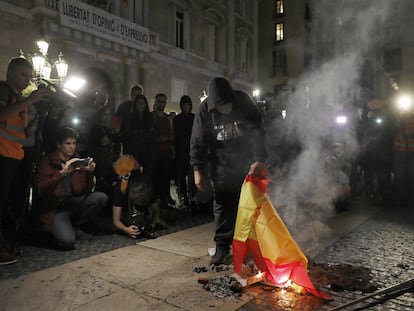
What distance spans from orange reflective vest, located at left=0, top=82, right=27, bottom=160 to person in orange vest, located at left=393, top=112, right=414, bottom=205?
6.76 m

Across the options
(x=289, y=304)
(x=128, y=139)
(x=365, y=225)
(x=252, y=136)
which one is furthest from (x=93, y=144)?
(x=365, y=225)

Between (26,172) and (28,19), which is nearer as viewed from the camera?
(26,172)

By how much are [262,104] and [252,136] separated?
4.82 metres

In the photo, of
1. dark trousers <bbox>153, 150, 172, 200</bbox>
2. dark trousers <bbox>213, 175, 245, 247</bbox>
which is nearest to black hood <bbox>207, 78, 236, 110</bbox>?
dark trousers <bbox>213, 175, 245, 247</bbox>

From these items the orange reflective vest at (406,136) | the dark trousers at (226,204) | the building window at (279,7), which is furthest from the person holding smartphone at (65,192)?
the building window at (279,7)

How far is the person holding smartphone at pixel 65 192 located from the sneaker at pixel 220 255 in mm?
1764

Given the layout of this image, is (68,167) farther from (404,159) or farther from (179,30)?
(179,30)

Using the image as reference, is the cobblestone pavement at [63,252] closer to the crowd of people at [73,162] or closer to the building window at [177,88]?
the crowd of people at [73,162]

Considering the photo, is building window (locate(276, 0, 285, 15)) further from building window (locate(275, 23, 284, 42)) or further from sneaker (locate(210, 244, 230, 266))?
sneaker (locate(210, 244, 230, 266))

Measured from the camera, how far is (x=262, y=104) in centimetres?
870

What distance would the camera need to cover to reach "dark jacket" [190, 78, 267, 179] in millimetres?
4016

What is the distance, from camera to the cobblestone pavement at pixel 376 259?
2926 mm

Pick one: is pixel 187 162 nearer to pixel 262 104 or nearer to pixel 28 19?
pixel 262 104

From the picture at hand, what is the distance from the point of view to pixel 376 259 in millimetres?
4078
